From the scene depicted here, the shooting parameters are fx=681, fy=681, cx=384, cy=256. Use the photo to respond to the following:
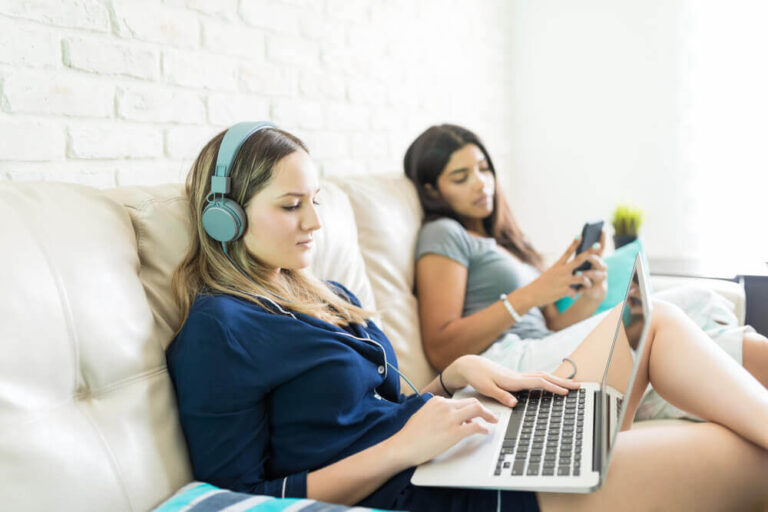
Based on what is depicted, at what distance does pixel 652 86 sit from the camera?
311cm

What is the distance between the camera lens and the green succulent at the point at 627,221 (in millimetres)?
2643

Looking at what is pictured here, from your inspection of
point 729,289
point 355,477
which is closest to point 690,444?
point 355,477

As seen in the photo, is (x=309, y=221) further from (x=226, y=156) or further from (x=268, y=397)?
(x=268, y=397)

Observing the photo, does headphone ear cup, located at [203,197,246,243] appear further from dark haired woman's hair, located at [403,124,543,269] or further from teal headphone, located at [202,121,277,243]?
dark haired woman's hair, located at [403,124,543,269]

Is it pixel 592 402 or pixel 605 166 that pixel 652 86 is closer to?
pixel 605 166

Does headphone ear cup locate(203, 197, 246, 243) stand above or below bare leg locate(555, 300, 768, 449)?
above

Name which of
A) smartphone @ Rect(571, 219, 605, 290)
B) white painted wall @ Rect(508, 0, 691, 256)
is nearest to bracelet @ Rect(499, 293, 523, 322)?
smartphone @ Rect(571, 219, 605, 290)

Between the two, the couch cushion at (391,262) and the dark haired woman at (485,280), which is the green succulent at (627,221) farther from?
the couch cushion at (391,262)

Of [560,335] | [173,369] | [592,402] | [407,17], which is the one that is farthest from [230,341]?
[407,17]

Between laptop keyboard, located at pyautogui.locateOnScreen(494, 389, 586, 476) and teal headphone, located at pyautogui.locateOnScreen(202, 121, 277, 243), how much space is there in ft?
1.88

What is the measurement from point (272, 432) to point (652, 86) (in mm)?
2656

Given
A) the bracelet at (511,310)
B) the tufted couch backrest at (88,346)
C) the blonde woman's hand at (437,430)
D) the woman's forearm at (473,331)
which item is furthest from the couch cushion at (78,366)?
the bracelet at (511,310)

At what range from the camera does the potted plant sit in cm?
264

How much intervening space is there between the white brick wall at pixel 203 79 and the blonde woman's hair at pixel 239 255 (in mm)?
355
